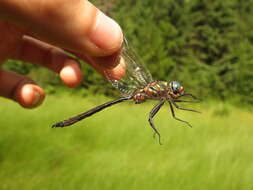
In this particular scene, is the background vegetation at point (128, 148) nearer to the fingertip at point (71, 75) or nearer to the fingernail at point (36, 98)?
the fingertip at point (71, 75)

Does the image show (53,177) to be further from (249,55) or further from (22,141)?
(249,55)

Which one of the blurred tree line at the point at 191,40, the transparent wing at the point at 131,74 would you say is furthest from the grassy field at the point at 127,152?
the blurred tree line at the point at 191,40

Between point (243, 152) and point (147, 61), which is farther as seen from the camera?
point (147, 61)

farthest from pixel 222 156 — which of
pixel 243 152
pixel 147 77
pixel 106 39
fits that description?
pixel 106 39

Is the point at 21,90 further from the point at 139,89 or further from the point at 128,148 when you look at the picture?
the point at 128,148

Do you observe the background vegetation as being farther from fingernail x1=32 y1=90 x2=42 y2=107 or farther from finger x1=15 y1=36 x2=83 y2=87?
fingernail x1=32 y1=90 x2=42 y2=107

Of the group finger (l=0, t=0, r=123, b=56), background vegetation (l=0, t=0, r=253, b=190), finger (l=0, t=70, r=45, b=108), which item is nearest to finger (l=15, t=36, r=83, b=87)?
finger (l=0, t=70, r=45, b=108)
